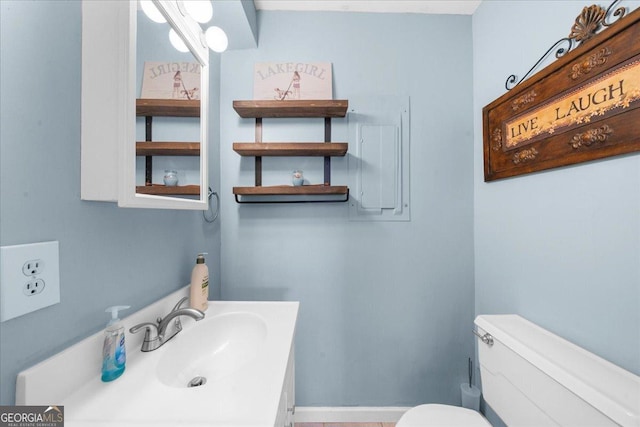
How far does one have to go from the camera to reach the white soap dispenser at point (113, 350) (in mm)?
591

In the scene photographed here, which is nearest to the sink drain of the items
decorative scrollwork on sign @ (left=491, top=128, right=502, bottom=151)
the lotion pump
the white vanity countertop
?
the white vanity countertop

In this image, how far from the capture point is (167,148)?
0.79m

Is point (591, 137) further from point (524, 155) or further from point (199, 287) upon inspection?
point (199, 287)

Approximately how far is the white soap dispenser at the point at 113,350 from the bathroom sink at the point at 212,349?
0.32 ft

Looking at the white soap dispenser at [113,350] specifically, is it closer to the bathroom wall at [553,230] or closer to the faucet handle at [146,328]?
the faucet handle at [146,328]

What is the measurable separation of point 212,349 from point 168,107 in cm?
87

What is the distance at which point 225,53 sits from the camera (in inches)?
54.5

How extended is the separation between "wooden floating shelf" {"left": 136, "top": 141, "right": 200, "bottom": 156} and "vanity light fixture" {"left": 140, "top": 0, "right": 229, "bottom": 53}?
13.1 inches

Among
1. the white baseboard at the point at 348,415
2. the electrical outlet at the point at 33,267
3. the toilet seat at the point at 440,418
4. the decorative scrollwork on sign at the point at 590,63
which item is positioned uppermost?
the decorative scrollwork on sign at the point at 590,63

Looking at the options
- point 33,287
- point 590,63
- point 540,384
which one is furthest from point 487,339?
point 33,287

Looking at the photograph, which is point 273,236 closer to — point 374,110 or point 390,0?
point 374,110

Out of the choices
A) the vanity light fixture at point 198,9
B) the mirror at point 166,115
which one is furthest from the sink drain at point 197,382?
the vanity light fixture at point 198,9

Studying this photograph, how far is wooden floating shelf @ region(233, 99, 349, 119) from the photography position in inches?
→ 48.5

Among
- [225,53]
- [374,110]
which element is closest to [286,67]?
[225,53]
